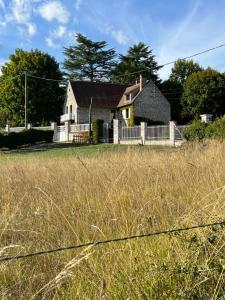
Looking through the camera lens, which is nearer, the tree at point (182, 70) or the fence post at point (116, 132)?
the fence post at point (116, 132)

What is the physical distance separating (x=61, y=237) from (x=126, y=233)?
1.78 ft

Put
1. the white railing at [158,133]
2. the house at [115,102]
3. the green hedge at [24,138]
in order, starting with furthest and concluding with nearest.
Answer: the house at [115,102] < the green hedge at [24,138] < the white railing at [158,133]

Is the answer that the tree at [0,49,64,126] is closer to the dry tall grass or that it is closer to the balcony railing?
the balcony railing

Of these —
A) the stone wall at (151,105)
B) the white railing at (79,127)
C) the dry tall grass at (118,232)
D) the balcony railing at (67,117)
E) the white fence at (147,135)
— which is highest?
the stone wall at (151,105)

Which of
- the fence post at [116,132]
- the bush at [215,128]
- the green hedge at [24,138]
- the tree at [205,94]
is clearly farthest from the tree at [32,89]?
the bush at [215,128]

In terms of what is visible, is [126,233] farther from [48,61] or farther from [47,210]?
[48,61]

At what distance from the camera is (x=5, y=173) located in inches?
276

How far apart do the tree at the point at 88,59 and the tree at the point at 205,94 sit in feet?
59.9

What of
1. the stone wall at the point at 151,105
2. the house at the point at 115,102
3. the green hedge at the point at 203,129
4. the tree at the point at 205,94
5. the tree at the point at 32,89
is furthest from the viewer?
the tree at the point at 32,89

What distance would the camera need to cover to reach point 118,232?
11.9 ft

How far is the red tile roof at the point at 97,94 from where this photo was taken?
2012 inches

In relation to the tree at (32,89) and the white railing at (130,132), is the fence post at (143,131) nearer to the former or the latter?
the white railing at (130,132)

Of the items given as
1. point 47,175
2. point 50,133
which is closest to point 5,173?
point 47,175

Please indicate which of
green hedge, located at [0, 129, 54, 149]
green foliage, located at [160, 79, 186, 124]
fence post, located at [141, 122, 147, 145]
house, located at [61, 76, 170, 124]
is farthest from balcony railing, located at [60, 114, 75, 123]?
fence post, located at [141, 122, 147, 145]
